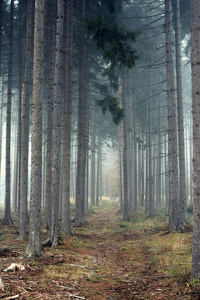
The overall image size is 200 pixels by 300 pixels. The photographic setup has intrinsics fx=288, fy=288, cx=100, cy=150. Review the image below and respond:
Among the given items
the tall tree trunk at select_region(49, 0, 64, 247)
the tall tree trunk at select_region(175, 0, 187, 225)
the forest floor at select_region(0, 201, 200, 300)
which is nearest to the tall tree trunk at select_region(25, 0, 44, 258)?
the forest floor at select_region(0, 201, 200, 300)

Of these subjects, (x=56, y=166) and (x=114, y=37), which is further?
(x=114, y=37)

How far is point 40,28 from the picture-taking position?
28.8ft

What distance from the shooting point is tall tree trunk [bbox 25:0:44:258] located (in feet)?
27.5

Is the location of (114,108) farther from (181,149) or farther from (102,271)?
(102,271)

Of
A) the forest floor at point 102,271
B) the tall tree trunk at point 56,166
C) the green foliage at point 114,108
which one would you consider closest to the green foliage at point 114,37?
the tall tree trunk at point 56,166

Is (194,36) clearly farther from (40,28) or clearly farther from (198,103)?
(40,28)

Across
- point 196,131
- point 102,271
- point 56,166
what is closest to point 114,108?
point 56,166

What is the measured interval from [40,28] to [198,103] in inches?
210

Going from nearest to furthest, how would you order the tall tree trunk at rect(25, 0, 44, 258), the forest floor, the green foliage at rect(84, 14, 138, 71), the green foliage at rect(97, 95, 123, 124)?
1. the forest floor
2. the tall tree trunk at rect(25, 0, 44, 258)
3. the green foliage at rect(84, 14, 138, 71)
4. the green foliage at rect(97, 95, 123, 124)

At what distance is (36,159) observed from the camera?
27.9ft

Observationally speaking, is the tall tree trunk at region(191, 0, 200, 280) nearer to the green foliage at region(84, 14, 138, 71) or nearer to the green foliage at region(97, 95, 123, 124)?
the green foliage at region(84, 14, 138, 71)

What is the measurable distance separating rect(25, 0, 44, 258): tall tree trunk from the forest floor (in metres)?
0.47

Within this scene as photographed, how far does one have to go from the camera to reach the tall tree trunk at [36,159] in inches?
330

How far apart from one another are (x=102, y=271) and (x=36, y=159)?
361 centimetres
